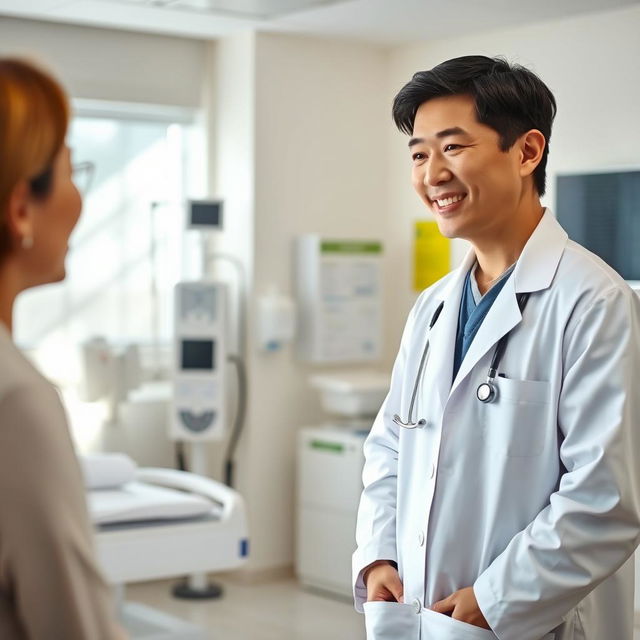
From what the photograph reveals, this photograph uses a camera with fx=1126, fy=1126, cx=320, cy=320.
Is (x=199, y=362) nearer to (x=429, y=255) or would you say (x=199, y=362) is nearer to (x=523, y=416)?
(x=429, y=255)

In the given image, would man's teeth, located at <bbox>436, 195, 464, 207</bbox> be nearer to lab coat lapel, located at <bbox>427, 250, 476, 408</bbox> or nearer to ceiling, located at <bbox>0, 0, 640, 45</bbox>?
lab coat lapel, located at <bbox>427, 250, 476, 408</bbox>

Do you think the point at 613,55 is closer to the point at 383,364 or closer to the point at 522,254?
the point at 383,364

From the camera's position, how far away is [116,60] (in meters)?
5.04

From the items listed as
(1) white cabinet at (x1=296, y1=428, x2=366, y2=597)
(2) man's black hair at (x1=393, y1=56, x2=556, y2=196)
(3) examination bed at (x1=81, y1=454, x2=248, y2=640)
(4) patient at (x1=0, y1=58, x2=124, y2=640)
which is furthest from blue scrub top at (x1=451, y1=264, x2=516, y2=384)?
(1) white cabinet at (x1=296, y1=428, x2=366, y2=597)

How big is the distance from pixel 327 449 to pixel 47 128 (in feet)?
13.1

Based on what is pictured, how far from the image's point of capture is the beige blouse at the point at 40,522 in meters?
0.98

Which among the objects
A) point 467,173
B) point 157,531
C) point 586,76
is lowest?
point 157,531

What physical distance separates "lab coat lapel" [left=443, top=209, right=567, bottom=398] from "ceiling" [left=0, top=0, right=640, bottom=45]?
8.73ft

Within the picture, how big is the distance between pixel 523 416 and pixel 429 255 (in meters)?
3.49

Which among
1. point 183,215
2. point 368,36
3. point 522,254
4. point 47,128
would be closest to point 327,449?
point 183,215

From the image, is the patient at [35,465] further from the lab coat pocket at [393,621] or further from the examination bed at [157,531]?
the examination bed at [157,531]

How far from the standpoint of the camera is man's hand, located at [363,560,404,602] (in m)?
1.92

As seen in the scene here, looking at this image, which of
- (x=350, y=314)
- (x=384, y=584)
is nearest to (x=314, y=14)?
(x=350, y=314)

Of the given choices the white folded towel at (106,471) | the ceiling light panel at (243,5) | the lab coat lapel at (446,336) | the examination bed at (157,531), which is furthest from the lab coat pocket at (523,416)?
the ceiling light panel at (243,5)
